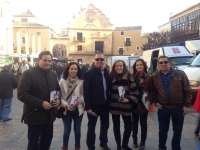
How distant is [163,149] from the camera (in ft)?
15.1

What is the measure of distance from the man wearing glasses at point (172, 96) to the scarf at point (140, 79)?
385mm

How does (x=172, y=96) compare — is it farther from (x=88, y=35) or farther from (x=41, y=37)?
(x=41, y=37)

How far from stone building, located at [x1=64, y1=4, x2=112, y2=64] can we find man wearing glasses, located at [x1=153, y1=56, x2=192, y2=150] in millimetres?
53731

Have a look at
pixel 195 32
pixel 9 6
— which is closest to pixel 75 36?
pixel 9 6

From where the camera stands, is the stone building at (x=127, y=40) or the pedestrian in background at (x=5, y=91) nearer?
the pedestrian in background at (x=5, y=91)

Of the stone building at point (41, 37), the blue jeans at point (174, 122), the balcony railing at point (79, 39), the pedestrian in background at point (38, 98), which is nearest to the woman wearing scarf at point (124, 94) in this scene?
the blue jeans at point (174, 122)

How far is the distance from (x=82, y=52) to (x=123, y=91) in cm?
5474

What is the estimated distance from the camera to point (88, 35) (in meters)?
58.8

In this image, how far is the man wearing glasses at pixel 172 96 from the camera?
14.0 ft

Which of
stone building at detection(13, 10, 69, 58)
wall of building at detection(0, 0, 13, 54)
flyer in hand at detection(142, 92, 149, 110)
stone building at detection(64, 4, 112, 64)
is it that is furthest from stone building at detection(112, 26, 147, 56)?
flyer in hand at detection(142, 92, 149, 110)

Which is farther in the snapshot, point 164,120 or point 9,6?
point 9,6

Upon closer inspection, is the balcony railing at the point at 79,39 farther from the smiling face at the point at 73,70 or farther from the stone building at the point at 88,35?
the smiling face at the point at 73,70

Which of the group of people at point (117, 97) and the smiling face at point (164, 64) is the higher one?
the smiling face at point (164, 64)

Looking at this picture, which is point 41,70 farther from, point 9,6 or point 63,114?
point 9,6
